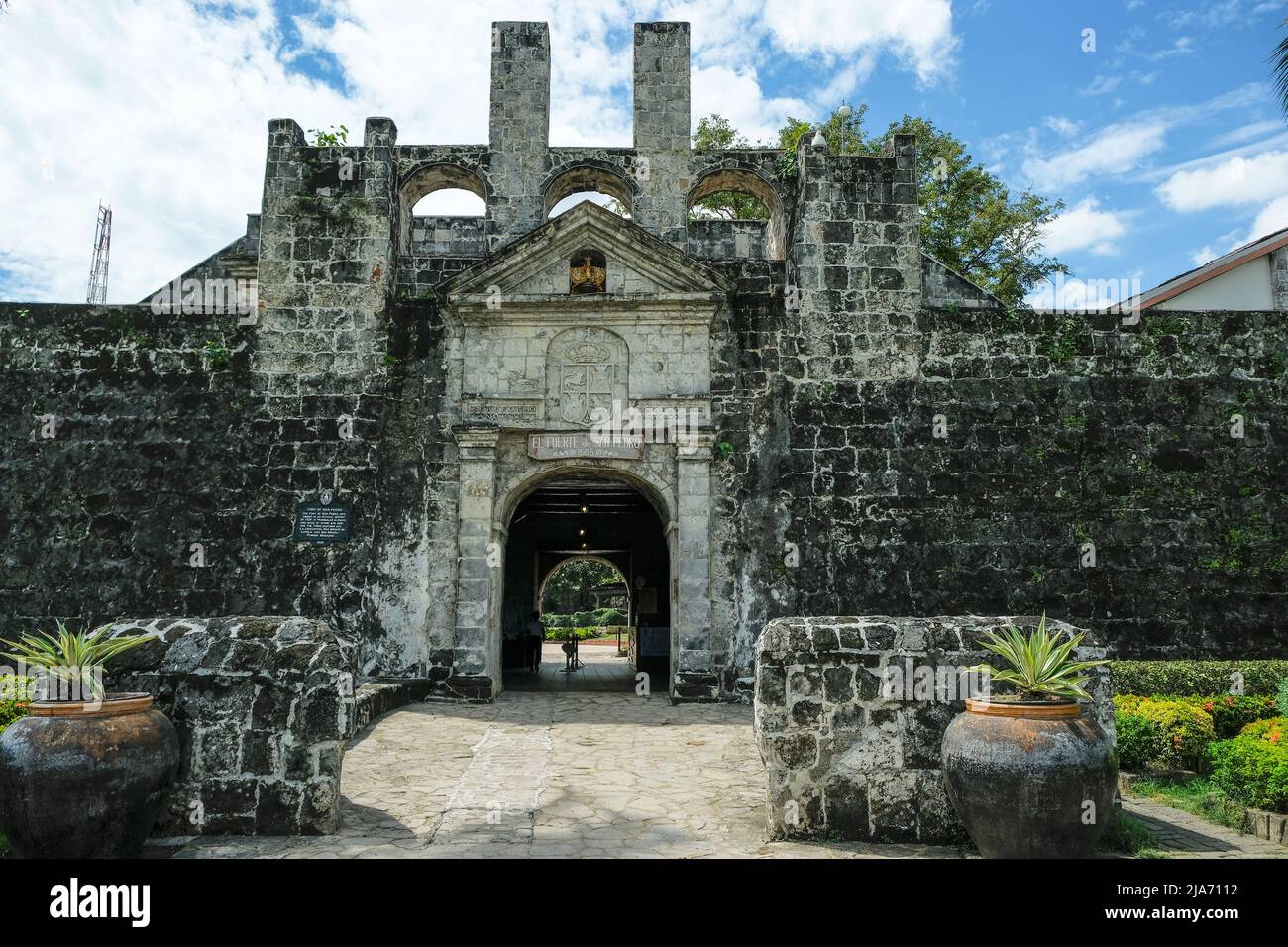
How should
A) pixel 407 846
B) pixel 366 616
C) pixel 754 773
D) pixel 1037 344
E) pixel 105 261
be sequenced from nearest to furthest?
pixel 407 846, pixel 754 773, pixel 366 616, pixel 1037 344, pixel 105 261

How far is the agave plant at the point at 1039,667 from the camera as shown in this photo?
4863 millimetres

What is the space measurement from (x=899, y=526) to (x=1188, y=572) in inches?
148

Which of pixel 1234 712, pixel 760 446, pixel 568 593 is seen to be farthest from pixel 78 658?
pixel 568 593

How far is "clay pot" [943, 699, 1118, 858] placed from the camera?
4422mm

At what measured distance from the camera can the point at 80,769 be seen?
14.8 feet

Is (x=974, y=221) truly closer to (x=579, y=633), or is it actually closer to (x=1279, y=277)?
(x=1279, y=277)

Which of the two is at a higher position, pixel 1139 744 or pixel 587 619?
pixel 1139 744

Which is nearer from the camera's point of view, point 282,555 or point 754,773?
point 754,773

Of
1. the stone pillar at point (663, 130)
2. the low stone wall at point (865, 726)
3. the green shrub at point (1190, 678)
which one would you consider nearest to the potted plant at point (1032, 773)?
the low stone wall at point (865, 726)

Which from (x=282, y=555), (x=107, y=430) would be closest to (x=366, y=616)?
(x=282, y=555)

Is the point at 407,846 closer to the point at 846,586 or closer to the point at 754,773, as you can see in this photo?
the point at 754,773

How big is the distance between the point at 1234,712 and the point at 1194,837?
3.21 meters

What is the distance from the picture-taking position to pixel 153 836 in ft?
17.4

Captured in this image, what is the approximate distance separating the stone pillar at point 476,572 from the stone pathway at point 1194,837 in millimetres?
7197
